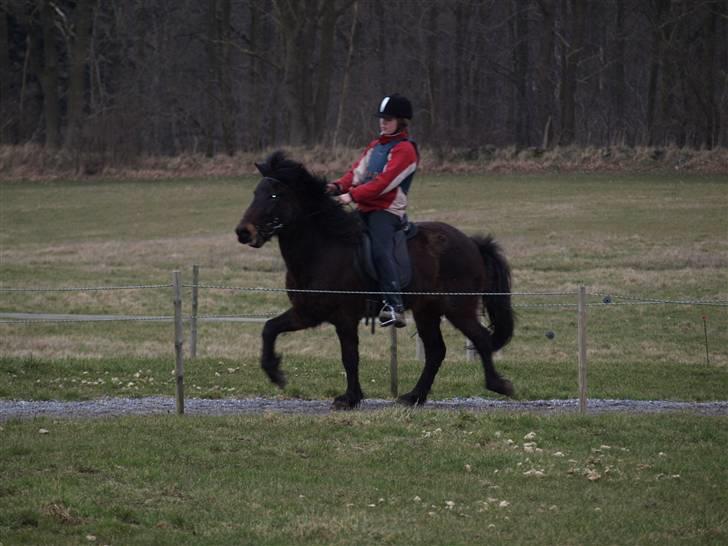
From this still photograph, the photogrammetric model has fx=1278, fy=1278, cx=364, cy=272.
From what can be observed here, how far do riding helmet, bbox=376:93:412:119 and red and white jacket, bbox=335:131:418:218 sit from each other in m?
0.21

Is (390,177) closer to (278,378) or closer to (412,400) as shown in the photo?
(278,378)

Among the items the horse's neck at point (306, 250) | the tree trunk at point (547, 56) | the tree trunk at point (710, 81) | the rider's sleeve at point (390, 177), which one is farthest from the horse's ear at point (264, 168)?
the tree trunk at point (710, 81)

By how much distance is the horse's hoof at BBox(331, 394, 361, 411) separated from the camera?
13.2 meters

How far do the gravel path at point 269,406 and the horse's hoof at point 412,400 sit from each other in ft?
0.40

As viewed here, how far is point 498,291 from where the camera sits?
14.1 metres

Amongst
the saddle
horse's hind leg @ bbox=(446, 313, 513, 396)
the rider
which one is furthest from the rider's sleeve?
horse's hind leg @ bbox=(446, 313, 513, 396)

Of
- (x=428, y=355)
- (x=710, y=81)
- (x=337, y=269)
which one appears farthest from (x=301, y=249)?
(x=710, y=81)

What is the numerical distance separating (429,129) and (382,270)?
47.4 metres

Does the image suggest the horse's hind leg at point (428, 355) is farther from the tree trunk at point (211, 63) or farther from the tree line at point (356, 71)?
the tree trunk at point (211, 63)

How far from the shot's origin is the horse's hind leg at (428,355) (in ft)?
45.2

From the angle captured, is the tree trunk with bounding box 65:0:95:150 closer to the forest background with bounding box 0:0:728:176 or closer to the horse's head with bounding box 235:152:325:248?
the forest background with bounding box 0:0:728:176

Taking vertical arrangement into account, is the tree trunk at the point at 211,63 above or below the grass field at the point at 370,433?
above

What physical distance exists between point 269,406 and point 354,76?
5712 centimetres

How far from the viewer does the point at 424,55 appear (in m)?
63.0
